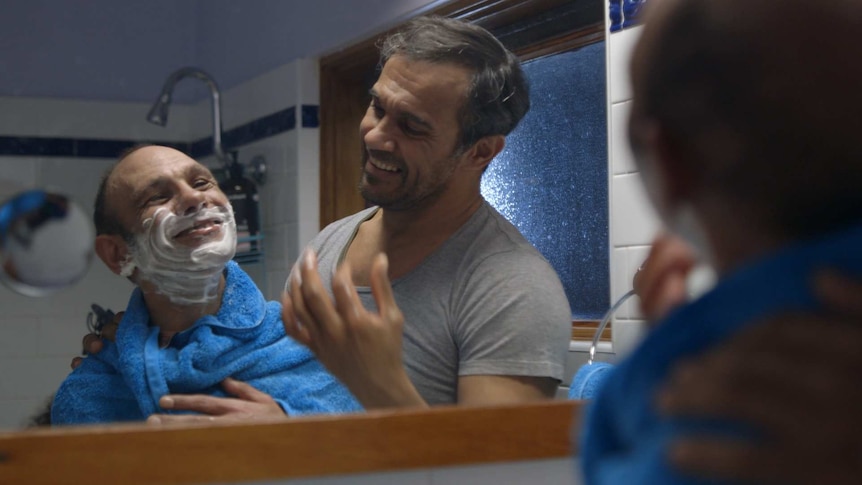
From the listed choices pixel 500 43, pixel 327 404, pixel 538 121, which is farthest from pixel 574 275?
pixel 327 404

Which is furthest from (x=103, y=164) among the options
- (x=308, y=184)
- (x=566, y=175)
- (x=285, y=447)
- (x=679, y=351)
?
(x=679, y=351)

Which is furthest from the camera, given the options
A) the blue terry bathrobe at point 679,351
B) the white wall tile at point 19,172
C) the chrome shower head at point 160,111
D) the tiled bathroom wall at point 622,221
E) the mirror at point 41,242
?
the tiled bathroom wall at point 622,221

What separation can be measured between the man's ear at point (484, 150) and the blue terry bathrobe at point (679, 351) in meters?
0.65

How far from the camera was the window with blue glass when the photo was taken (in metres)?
1.12

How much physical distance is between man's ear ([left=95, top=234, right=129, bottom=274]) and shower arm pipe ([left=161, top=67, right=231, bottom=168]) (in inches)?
5.9

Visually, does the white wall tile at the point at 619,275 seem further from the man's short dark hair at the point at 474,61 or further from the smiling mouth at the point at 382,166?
the smiling mouth at the point at 382,166

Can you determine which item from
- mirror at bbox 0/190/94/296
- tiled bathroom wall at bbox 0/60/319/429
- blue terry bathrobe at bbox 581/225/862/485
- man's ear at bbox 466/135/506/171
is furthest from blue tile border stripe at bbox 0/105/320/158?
blue terry bathrobe at bbox 581/225/862/485

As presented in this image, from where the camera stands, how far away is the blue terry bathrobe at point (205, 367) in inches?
35.1

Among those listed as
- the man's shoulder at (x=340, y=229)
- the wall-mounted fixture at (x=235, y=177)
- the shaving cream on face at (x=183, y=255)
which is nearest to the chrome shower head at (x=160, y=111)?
the wall-mounted fixture at (x=235, y=177)

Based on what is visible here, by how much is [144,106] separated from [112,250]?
0.18m

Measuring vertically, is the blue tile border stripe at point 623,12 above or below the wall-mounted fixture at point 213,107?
above

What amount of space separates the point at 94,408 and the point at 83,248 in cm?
18

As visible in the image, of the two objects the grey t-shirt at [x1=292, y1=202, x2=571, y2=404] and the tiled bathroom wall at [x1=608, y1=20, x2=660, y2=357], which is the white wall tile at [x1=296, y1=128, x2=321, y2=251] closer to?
the grey t-shirt at [x1=292, y1=202, x2=571, y2=404]

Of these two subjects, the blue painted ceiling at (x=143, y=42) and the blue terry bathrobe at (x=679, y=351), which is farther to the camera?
the blue painted ceiling at (x=143, y=42)
